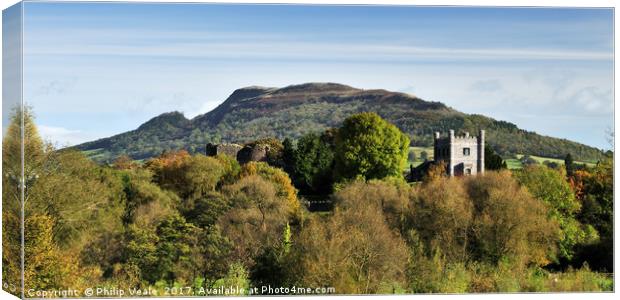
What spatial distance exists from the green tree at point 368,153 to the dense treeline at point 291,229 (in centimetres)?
192

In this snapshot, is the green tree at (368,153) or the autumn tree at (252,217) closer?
the autumn tree at (252,217)

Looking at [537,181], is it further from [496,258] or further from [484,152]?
[496,258]

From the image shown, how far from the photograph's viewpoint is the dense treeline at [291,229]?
66.0 feet

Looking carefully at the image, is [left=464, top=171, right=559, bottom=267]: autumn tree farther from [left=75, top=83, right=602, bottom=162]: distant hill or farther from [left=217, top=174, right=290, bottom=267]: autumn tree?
[left=217, top=174, right=290, bottom=267]: autumn tree

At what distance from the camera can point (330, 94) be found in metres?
24.2

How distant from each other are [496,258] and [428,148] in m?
8.99

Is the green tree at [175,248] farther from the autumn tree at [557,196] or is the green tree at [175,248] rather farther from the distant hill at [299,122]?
the autumn tree at [557,196]

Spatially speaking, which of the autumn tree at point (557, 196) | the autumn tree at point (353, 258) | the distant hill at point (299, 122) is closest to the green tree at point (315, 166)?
the distant hill at point (299, 122)

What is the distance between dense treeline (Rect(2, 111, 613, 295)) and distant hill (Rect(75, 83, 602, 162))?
2.54 ft

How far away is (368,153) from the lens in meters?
36.1

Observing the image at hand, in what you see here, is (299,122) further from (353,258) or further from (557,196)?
(353,258)

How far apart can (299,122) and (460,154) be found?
544 cm

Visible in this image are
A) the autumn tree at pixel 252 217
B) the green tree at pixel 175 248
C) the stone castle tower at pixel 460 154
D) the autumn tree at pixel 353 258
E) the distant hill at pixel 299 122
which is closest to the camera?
the autumn tree at pixel 353 258

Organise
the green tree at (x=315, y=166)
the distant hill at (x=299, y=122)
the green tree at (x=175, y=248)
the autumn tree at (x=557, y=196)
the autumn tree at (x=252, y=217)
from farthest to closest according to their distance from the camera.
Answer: the green tree at (x=315, y=166)
the autumn tree at (x=557, y=196)
the distant hill at (x=299, y=122)
the autumn tree at (x=252, y=217)
the green tree at (x=175, y=248)
